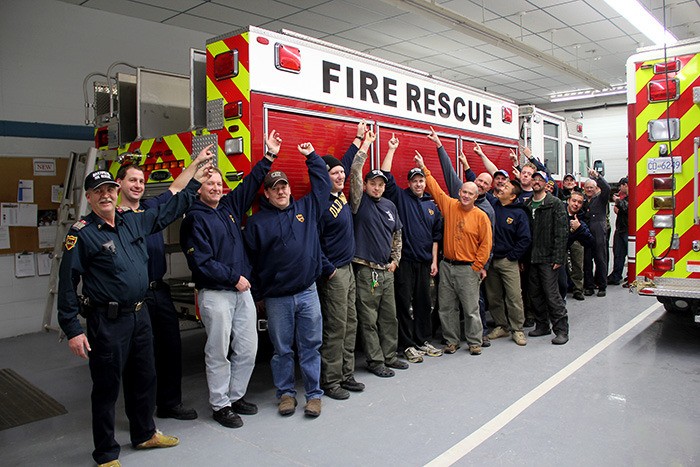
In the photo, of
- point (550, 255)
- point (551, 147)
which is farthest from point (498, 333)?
point (551, 147)

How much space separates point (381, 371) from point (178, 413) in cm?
175

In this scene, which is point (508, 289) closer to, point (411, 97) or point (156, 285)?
point (411, 97)

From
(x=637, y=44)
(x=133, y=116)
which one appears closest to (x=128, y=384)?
(x=133, y=116)

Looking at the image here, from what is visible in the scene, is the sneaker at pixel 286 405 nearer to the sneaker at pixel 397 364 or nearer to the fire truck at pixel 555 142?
the sneaker at pixel 397 364

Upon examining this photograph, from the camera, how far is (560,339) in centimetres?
601

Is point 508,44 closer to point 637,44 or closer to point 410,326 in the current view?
point 637,44

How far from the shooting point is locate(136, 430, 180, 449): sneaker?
3660mm

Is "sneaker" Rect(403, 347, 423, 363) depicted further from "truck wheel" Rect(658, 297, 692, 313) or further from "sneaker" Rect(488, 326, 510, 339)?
"truck wheel" Rect(658, 297, 692, 313)

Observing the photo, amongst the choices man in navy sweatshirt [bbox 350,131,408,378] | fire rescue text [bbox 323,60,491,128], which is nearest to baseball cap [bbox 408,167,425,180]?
man in navy sweatshirt [bbox 350,131,408,378]

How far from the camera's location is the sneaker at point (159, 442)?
3660 mm

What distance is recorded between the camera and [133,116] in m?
5.77

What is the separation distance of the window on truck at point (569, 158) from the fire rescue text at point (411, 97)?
3484mm

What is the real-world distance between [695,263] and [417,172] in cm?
269

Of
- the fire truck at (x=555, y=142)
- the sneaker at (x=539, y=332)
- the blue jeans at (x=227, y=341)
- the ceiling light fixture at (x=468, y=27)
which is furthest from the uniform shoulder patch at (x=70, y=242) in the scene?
the fire truck at (x=555, y=142)
